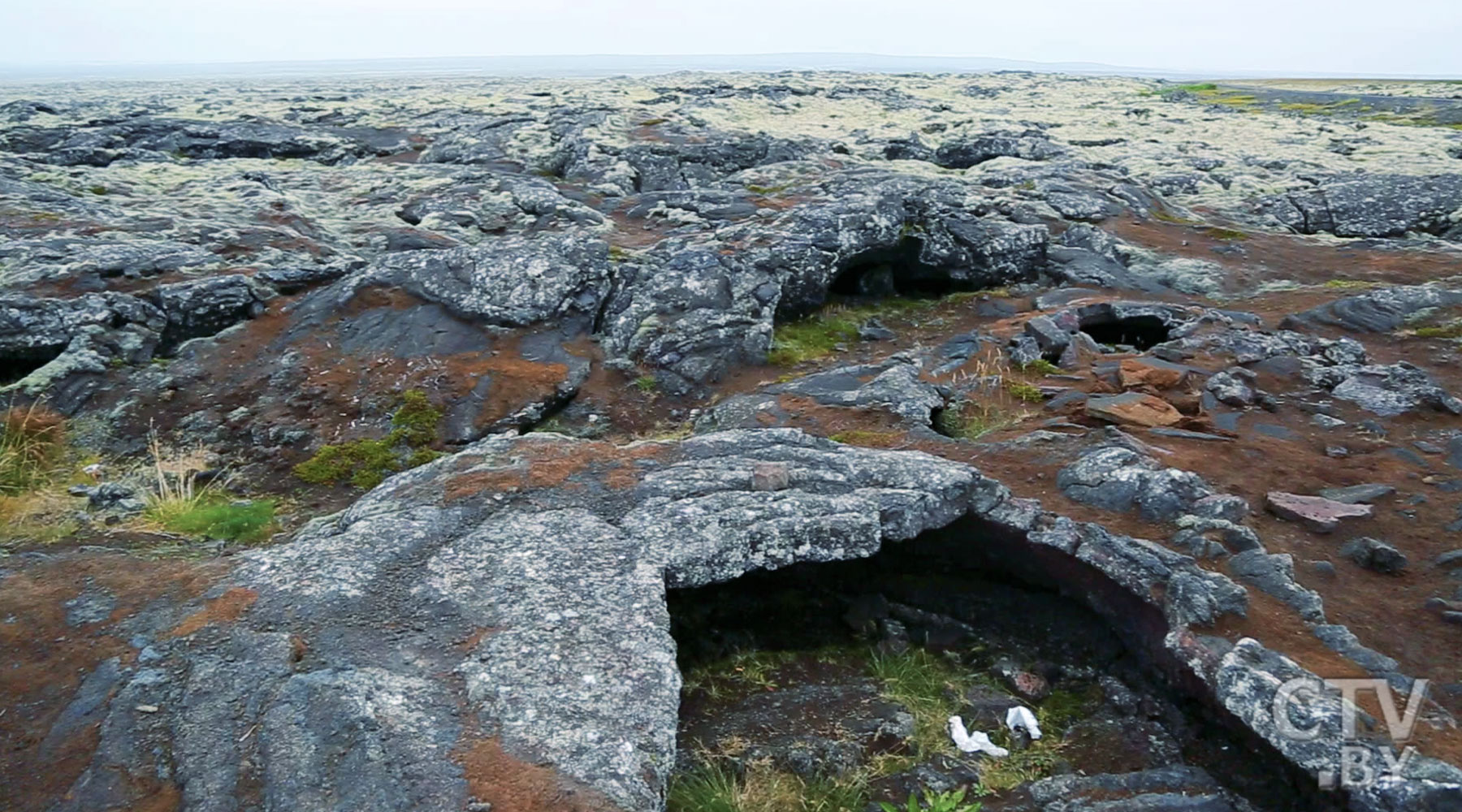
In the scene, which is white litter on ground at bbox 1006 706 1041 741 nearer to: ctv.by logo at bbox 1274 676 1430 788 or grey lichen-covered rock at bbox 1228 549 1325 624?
ctv.by logo at bbox 1274 676 1430 788

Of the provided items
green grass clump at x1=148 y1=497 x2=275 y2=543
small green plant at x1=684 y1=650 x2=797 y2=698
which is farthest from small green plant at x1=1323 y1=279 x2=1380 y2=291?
green grass clump at x1=148 y1=497 x2=275 y2=543

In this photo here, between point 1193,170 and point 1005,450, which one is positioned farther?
point 1193,170

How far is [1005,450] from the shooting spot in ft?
35.7

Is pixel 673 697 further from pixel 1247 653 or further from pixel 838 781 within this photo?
pixel 1247 653

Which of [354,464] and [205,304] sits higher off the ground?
[205,304]

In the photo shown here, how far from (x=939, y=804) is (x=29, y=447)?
12684 millimetres

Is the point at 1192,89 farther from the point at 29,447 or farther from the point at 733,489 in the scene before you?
the point at 29,447

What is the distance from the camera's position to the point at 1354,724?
646 cm

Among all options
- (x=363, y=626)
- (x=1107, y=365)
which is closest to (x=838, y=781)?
(x=363, y=626)

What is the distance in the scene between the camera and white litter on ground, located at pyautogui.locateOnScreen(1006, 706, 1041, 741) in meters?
7.72

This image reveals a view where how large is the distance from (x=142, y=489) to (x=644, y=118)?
91.3ft

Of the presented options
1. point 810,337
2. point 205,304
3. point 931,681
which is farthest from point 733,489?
point 205,304

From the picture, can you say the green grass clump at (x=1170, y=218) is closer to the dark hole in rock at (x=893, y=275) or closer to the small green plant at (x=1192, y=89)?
the dark hole in rock at (x=893, y=275)

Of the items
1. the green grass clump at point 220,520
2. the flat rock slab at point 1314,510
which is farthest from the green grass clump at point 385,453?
the flat rock slab at point 1314,510
